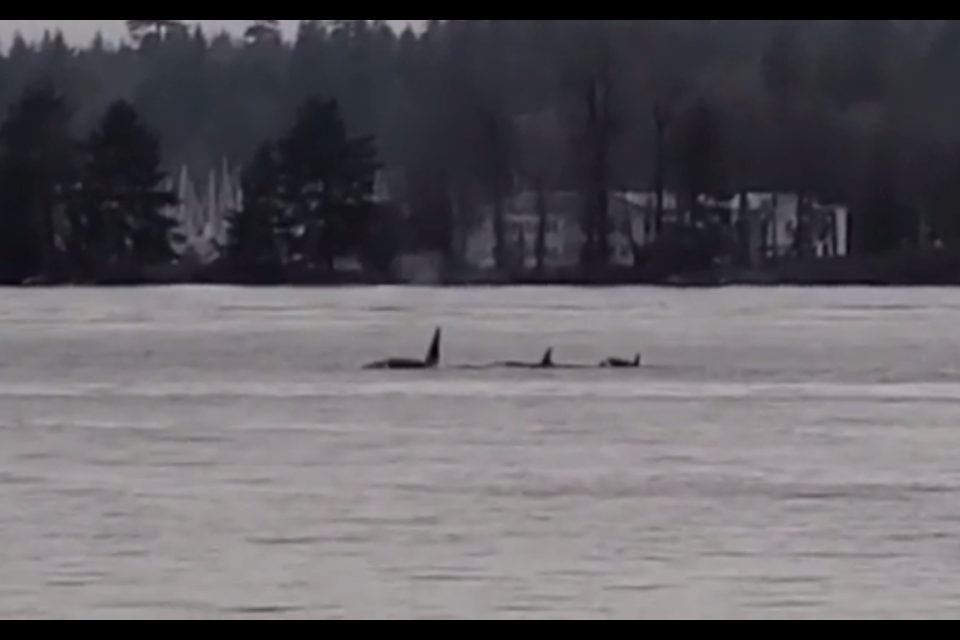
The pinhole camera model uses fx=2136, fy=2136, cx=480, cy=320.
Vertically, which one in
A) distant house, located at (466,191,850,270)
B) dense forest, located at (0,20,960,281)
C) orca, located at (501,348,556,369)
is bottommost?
orca, located at (501,348,556,369)

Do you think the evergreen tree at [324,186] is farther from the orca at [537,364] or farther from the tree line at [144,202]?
the orca at [537,364]

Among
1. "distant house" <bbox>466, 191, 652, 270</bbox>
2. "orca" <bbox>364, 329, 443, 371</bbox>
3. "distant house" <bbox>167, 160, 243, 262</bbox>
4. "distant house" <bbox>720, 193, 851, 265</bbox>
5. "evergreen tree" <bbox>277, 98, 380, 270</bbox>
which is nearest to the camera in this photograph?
"orca" <bbox>364, 329, 443, 371</bbox>

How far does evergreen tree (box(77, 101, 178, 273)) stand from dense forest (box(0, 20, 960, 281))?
7cm

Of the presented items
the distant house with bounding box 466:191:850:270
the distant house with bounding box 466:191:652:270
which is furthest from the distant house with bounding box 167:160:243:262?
the distant house with bounding box 466:191:652:270

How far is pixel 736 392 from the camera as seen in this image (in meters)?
21.3

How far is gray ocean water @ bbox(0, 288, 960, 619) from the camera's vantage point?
830 cm

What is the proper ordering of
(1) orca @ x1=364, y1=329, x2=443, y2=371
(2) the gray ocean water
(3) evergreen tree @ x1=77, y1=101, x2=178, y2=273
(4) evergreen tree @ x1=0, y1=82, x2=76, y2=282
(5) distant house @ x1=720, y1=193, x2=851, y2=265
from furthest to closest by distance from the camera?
(5) distant house @ x1=720, y1=193, x2=851, y2=265
(4) evergreen tree @ x1=0, y1=82, x2=76, y2=282
(3) evergreen tree @ x1=77, y1=101, x2=178, y2=273
(1) orca @ x1=364, y1=329, x2=443, y2=371
(2) the gray ocean water

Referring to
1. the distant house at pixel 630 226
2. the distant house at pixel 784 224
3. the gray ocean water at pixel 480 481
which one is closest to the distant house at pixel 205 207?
the distant house at pixel 630 226

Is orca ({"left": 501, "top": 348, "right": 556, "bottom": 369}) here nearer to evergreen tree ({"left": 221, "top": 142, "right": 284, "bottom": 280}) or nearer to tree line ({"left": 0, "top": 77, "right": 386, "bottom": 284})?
tree line ({"left": 0, "top": 77, "right": 386, "bottom": 284})

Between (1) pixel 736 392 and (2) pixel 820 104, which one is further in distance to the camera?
(2) pixel 820 104

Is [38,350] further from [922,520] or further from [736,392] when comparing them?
[922,520]

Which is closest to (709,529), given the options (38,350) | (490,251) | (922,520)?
(922,520)

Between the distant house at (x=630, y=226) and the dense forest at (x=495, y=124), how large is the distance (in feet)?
1.00
